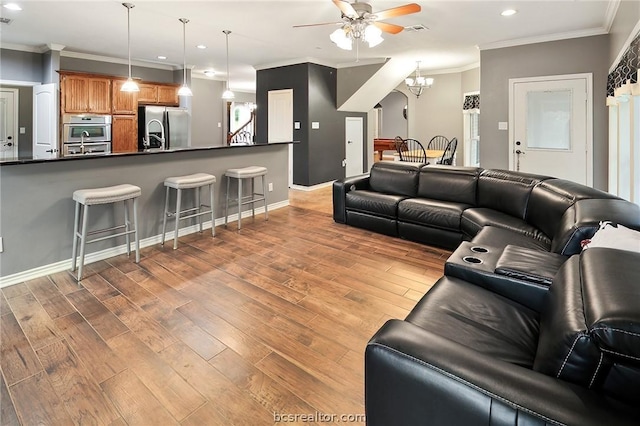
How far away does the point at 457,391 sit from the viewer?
3.41ft

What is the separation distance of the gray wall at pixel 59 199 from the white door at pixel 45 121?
10.9 ft

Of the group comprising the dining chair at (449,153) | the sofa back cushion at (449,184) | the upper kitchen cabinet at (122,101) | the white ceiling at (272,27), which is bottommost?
the sofa back cushion at (449,184)

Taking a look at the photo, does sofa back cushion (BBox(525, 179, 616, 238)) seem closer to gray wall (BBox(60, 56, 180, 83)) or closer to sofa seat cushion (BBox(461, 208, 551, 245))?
sofa seat cushion (BBox(461, 208, 551, 245))

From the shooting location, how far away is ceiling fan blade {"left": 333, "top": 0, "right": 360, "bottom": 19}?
11.1 ft

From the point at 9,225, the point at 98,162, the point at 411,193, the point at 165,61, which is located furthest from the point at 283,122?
the point at 9,225

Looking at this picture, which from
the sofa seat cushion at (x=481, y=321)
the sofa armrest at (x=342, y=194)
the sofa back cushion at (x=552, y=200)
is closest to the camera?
the sofa seat cushion at (x=481, y=321)

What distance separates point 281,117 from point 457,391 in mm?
7220

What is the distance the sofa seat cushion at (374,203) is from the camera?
174 inches

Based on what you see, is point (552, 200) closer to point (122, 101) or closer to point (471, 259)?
point (471, 259)

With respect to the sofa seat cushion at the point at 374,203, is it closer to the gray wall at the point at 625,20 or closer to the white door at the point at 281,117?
the gray wall at the point at 625,20

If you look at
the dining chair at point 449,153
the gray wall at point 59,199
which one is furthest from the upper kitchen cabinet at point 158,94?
the dining chair at point 449,153

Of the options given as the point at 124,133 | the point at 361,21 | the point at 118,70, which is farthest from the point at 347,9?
A: the point at 118,70

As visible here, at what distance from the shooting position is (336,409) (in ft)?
5.70

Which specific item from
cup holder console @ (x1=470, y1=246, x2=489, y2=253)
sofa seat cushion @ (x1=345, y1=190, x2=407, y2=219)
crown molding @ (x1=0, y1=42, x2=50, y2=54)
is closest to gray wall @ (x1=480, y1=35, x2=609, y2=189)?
sofa seat cushion @ (x1=345, y1=190, x2=407, y2=219)
